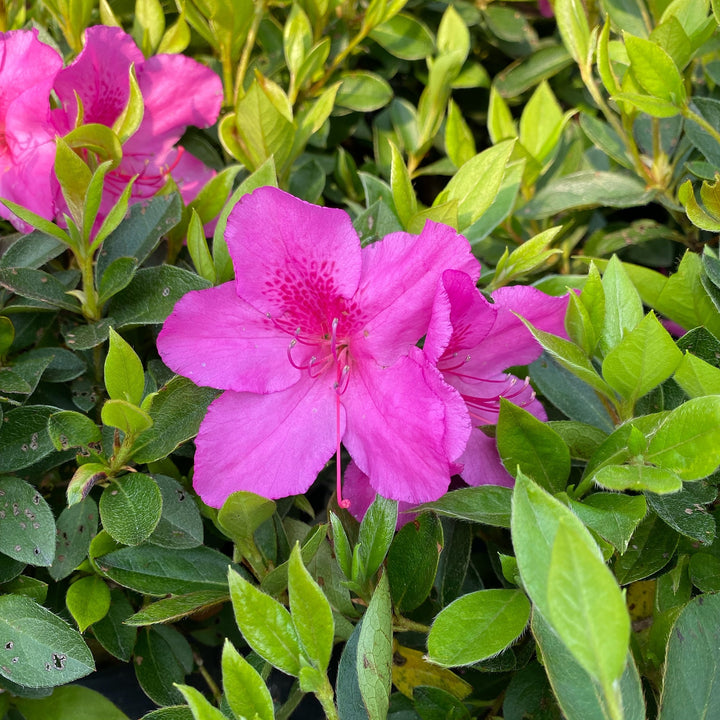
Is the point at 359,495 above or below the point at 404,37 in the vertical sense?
below

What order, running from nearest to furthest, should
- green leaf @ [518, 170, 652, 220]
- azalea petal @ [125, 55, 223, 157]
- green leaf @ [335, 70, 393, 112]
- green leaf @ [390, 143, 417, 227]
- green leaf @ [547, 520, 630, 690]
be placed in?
green leaf @ [547, 520, 630, 690], green leaf @ [390, 143, 417, 227], azalea petal @ [125, 55, 223, 157], green leaf @ [518, 170, 652, 220], green leaf @ [335, 70, 393, 112]

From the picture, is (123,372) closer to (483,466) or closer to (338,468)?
(338,468)

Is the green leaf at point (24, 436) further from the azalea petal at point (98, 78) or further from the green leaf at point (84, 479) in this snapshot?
the azalea petal at point (98, 78)

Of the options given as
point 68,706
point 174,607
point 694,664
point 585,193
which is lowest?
point 68,706

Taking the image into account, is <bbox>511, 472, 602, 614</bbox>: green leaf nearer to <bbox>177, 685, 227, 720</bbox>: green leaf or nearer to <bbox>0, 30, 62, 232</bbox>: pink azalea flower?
<bbox>177, 685, 227, 720</bbox>: green leaf

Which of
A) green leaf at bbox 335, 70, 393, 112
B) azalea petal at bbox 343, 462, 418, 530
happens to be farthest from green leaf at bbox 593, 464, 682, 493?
green leaf at bbox 335, 70, 393, 112

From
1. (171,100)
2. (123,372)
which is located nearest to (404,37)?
(171,100)
